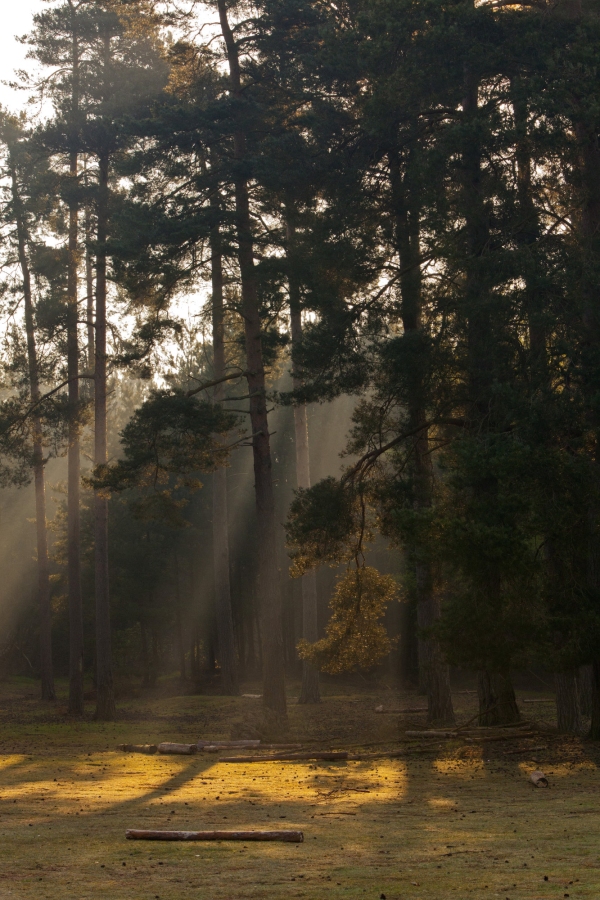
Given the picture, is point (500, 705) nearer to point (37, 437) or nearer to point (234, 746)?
point (234, 746)

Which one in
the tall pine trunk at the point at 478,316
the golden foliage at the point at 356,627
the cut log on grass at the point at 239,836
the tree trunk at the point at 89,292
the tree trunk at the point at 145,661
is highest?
the tree trunk at the point at 89,292

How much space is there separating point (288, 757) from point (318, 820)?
6796mm

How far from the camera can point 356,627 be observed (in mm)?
19297

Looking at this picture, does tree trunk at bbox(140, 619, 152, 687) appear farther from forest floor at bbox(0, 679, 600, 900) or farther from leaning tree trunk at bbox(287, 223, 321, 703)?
forest floor at bbox(0, 679, 600, 900)

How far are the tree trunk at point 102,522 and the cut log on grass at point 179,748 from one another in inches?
334

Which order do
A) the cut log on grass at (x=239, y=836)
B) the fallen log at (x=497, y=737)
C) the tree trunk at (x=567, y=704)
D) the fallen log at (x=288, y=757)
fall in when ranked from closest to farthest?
the cut log on grass at (x=239, y=836) < the fallen log at (x=288, y=757) < the fallen log at (x=497, y=737) < the tree trunk at (x=567, y=704)

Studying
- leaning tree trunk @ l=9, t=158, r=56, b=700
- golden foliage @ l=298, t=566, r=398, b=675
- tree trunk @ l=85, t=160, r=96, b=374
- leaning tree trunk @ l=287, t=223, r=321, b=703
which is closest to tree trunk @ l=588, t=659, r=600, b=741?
golden foliage @ l=298, t=566, r=398, b=675

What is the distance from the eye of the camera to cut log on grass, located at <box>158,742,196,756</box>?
1767 centimetres

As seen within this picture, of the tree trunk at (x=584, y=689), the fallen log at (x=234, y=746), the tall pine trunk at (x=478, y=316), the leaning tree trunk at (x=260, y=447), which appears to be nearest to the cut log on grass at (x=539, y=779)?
the tall pine trunk at (x=478, y=316)

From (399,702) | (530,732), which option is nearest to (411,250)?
(530,732)

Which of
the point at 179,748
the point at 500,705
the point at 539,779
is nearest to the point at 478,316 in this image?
the point at 500,705

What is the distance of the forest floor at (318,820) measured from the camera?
6.23m

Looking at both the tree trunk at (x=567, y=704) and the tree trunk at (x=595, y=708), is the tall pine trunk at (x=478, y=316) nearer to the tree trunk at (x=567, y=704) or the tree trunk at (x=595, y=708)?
the tree trunk at (x=567, y=704)

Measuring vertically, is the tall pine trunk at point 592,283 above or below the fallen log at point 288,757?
above
